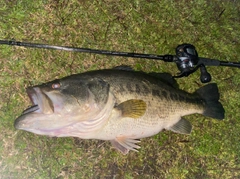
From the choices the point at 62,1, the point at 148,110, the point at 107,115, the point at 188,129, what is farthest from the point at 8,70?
the point at 188,129

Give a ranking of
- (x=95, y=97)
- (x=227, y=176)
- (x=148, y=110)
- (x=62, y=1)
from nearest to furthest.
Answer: (x=95, y=97), (x=148, y=110), (x=62, y=1), (x=227, y=176)

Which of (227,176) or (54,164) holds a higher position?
(54,164)

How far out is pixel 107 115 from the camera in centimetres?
291

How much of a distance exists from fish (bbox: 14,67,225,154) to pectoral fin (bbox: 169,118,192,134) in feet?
0.04

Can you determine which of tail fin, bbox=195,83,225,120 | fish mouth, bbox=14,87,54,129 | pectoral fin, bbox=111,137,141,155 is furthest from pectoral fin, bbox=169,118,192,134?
fish mouth, bbox=14,87,54,129

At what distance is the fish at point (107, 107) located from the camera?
9.02 ft

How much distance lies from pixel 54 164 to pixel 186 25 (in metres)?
2.43

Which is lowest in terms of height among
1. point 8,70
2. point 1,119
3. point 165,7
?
point 1,119

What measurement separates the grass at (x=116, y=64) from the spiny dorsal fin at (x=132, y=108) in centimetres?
81

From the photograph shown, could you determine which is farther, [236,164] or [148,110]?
[236,164]

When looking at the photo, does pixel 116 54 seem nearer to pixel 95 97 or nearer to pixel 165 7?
pixel 95 97

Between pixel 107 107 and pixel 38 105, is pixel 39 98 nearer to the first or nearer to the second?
pixel 38 105

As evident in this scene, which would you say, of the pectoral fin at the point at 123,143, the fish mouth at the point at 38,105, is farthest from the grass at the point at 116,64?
the fish mouth at the point at 38,105

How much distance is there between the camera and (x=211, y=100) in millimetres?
3607
